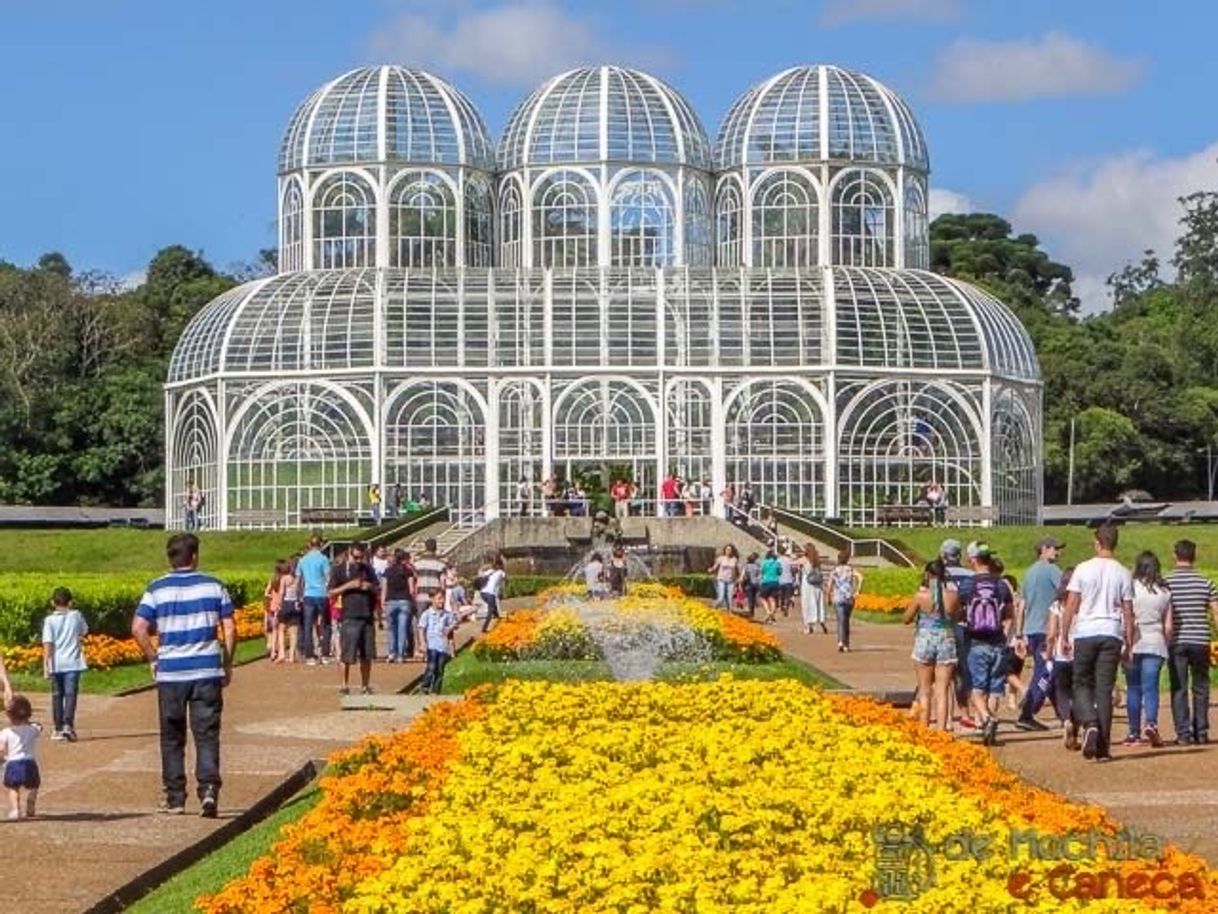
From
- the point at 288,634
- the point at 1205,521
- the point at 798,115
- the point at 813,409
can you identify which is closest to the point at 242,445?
the point at 813,409

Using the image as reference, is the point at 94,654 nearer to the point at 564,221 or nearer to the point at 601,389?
the point at 601,389

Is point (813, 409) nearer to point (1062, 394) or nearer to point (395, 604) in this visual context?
point (1062, 394)

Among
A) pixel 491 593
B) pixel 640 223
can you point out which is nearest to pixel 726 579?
pixel 491 593

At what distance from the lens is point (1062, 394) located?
8462 centimetres

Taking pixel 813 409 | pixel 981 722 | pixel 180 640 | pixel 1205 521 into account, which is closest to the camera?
pixel 180 640

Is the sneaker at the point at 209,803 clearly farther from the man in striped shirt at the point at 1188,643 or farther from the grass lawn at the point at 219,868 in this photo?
the man in striped shirt at the point at 1188,643

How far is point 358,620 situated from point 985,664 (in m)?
7.56

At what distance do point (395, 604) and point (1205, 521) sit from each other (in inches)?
1516

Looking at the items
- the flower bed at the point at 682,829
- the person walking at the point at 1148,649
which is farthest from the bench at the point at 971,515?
the flower bed at the point at 682,829

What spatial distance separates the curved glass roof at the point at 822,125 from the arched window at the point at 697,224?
1137mm

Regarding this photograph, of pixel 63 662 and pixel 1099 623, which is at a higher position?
pixel 1099 623

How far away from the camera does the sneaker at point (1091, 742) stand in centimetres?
1875

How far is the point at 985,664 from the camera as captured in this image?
20516 millimetres

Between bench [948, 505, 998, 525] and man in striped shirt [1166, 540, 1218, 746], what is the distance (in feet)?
129
